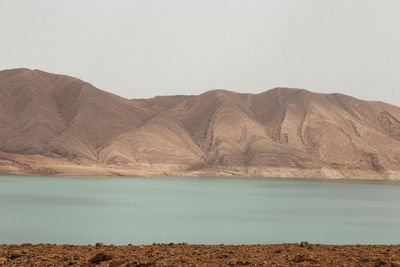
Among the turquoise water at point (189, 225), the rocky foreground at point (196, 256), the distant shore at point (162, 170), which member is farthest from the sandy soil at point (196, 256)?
the distant shore at point (162, 170)

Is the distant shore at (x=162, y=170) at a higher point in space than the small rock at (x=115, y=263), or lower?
lower

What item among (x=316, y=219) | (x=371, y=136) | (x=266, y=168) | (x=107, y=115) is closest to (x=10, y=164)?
(x=107, y=115)

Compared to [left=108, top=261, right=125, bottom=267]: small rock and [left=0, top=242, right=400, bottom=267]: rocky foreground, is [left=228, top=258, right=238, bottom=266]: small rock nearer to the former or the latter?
[left=0, top=242, right=400, bottom=267]: rocky foreground

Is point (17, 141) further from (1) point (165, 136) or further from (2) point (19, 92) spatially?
(1) point (165, 136)

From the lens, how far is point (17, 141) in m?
145

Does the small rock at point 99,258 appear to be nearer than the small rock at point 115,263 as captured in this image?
No

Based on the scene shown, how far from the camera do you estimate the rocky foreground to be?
10.4 metres

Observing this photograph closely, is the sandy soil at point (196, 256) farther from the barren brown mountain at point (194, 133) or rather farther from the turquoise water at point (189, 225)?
the barren brown mountain at point (194, 133)

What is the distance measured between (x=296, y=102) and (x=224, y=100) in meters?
27.5

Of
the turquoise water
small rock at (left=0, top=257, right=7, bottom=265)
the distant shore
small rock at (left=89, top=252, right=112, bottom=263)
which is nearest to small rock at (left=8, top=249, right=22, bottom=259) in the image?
small rock at (left=0, top=257, right=7, bottom=265)

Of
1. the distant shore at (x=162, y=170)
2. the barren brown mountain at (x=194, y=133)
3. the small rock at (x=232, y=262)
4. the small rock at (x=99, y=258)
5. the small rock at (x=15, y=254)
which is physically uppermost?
the barren brown mountain at (x=194, y=133)

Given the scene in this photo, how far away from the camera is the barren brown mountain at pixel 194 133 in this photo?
147m

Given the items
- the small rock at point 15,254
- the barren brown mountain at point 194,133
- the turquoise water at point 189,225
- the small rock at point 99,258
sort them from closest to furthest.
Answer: the small rock at point 99,258 < the small rock at point 15,254 < the turquoise water at point 189,225 < the barren brown mountain at point 194,133

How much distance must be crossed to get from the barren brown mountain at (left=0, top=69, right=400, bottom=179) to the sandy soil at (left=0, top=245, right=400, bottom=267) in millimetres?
110653
